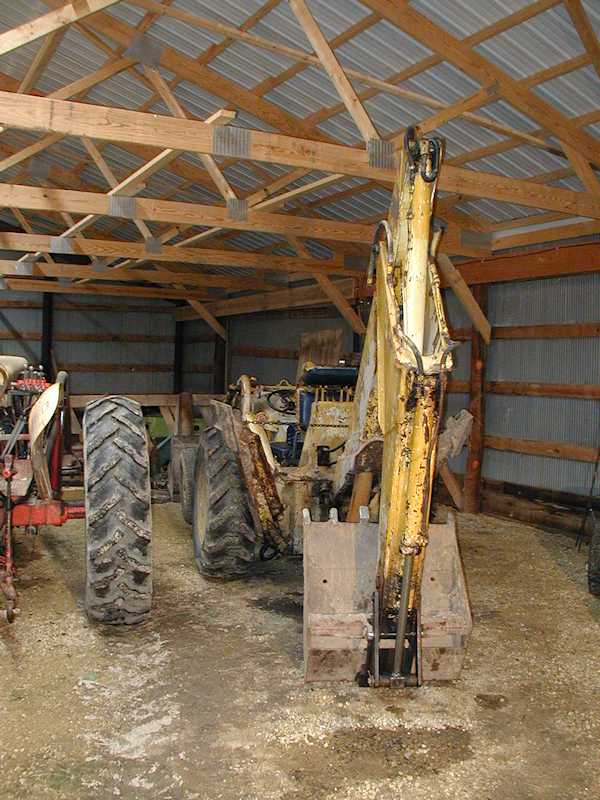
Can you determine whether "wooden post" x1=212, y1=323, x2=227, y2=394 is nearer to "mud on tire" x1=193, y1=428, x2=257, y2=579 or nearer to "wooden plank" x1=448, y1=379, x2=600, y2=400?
"wooden plank" x1=448, y1=379, x2=600, y2=400

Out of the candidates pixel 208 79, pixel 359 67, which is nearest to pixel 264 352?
pixel 208 79

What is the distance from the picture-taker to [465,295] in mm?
9477

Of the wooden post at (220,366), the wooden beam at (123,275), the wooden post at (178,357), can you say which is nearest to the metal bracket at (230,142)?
the wooden beam at (123,275)

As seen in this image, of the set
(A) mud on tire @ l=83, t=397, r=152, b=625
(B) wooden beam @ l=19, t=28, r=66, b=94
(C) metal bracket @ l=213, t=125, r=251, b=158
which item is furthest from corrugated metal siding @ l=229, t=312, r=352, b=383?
(A) mud on tire @ l=83, t=397, r=152, b=625

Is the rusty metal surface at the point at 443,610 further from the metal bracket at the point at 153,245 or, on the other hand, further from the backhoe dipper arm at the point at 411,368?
the metal bracket at the point at 153,245

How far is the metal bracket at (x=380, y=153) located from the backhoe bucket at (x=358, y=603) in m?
Result: 2.89

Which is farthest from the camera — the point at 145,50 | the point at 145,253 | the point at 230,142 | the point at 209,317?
the point at 209,317

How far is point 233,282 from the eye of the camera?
43.9ft

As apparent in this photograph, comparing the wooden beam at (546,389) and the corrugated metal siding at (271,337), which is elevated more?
the corrugated metal siding at (271,337)

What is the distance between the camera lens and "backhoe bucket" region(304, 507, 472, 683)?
13.5ft

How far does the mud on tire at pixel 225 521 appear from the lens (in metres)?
6.06

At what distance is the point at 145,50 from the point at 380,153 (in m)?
3.08

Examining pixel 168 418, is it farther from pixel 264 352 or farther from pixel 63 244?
pixel 264 352

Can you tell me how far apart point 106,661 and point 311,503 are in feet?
6.10
